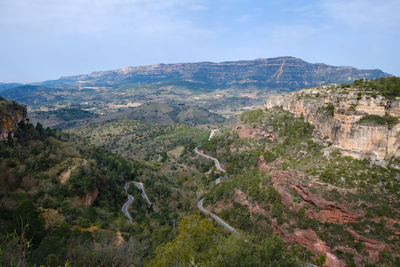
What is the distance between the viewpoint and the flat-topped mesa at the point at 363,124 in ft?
121

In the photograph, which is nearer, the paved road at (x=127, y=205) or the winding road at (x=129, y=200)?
the paved road at (x=127, y=205)

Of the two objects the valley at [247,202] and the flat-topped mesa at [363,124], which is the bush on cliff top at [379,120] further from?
the valley at [247,202]

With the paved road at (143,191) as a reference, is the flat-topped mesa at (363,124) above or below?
above

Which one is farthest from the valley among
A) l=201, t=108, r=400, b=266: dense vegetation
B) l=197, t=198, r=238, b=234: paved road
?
l=197, t=198, r=238, b=234: paved road

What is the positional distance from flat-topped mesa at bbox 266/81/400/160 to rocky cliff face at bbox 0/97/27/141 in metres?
55.2

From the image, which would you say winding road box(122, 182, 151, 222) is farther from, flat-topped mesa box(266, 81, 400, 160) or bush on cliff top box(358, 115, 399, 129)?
bush on cliff top box(358, 115, 399, 129)

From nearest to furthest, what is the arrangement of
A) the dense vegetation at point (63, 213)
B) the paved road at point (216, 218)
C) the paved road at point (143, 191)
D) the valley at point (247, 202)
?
the dense vegetation at point (63, 213)
the valley at point (247, 202)
the paved road at point (216, 218)
the paved road at point (143, 191)

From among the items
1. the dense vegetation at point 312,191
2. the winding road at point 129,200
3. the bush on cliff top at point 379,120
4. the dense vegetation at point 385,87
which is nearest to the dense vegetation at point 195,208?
the dense vegetation at point 312,191

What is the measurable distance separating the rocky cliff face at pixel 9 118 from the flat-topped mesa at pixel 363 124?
Result: 55236mm

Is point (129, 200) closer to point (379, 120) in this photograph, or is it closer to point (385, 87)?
point (379, 120)

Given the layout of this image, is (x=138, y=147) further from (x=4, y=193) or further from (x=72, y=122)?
(x=72, y=122)

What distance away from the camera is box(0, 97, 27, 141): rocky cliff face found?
41688 millimetres

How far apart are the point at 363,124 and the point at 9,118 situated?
188ft

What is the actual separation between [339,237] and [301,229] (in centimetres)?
540
